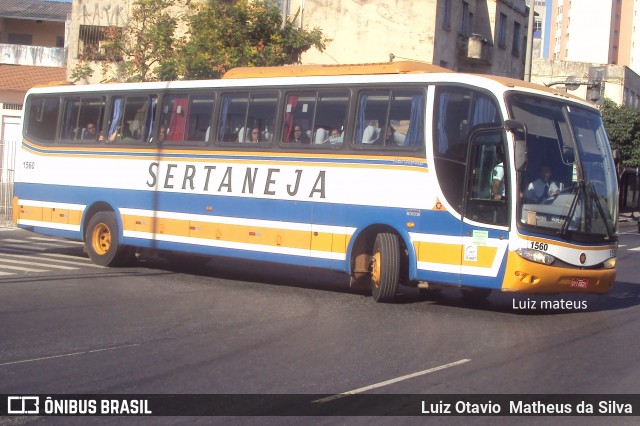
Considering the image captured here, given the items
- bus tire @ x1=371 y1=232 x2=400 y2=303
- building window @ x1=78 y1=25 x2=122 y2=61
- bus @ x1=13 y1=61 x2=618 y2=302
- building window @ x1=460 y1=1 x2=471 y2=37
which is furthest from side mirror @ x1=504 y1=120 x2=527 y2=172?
building window @ x1=460 y1=1 x2=471 y2=37

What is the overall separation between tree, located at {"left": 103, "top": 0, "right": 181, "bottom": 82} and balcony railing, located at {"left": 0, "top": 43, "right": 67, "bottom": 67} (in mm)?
16293

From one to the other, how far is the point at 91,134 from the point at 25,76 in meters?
31.2

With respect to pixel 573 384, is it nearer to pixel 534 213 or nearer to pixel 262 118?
pixel 534 213

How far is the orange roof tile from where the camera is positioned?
4541 centimetres

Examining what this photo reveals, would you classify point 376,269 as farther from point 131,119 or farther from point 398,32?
point 398,32

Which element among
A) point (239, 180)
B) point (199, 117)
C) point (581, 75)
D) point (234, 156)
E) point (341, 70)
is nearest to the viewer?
point (341, 70)

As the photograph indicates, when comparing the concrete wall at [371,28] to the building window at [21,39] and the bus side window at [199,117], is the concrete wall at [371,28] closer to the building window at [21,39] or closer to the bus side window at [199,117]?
the bus side window at [199,117]

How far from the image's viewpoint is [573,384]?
871cm

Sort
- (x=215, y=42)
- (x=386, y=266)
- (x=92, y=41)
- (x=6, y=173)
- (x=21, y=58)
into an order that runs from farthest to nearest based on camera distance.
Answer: (x=21, y=58), (x=92, y=41), (x=215, y=42), (x=6, y=173), (x=386, y=266)

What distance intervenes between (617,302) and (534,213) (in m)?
3.58

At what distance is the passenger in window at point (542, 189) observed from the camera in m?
12.8

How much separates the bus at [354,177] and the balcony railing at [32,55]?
112 feet

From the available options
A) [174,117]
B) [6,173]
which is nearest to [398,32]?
[6,173]

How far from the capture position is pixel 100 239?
1814 cm
